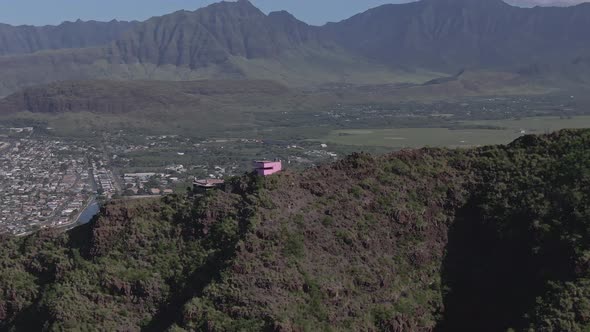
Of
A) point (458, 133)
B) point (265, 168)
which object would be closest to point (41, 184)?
point (265, 168)

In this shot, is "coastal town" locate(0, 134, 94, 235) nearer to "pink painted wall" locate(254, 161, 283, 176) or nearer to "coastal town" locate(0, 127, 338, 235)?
"coastal town" locate(0, 127, 338, 235)

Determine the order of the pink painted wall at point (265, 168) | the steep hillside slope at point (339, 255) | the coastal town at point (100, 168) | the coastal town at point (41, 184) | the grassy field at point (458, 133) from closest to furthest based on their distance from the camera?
the steep hillside slope at point (339, 255) < the pink painted wall at point (265, 168) < the coastal town at point (41, 184) < the coastal town at point (100, 168) < the grassy field at point (458, 133)

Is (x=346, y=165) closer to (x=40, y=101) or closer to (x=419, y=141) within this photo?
(x=419, y=141)

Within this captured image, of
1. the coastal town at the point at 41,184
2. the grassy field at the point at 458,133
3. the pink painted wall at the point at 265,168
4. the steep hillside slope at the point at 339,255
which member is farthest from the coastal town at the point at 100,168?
the steep hillside slope at the point at 339,255

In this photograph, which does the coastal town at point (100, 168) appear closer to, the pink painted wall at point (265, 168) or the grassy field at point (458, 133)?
the grassy field at point (458, 133)

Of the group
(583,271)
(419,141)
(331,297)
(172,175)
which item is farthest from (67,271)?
(419,141)

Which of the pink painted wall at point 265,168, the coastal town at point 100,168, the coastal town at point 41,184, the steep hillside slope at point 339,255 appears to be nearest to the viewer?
the steep hillside slope at point 339,255

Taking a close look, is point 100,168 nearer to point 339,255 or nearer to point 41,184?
point 41,184
